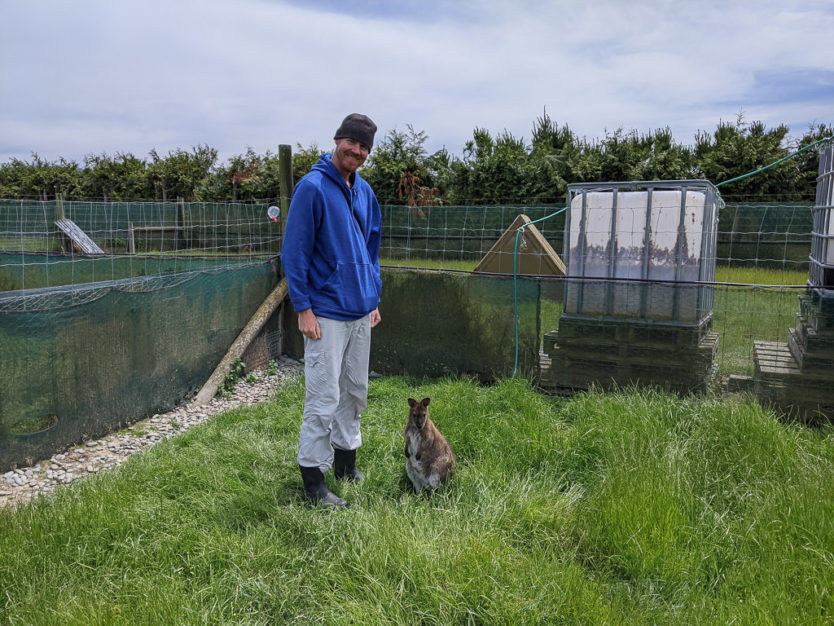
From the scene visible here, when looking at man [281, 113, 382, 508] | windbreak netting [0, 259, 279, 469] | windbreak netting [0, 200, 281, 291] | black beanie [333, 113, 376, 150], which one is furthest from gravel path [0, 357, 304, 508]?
windbreak netting [0, 200, 281, 291]

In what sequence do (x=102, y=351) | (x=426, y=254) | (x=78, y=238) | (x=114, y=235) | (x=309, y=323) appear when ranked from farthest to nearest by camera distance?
1. (x=114, y=235)
2. (x=78, y=238)
3. (x=426, y=254)
4. (x=102, y=351)
5. (x=309, y=323)

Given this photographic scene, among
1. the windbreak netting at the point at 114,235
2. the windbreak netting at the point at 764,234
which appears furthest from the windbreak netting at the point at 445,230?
the windbreak netting at the point at 764,234

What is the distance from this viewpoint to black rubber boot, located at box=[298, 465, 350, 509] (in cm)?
→ 305

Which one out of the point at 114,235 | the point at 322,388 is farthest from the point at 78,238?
the point at 322,388

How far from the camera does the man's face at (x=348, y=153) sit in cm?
308

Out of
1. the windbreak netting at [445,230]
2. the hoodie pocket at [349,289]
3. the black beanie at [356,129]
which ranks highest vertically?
the black beanie at [356,129]

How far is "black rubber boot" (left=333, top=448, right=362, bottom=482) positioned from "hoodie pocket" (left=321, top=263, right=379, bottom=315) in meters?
0.88

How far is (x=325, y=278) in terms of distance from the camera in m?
3.10

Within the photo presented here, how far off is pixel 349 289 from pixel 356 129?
0.88 metres

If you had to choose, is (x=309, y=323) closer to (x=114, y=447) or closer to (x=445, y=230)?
(x=114, y=447)

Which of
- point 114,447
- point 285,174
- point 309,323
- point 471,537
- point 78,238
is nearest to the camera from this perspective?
point 471,537

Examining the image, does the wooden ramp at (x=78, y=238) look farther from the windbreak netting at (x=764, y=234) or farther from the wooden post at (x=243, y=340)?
the windbreak netting at (x=764, y=234)

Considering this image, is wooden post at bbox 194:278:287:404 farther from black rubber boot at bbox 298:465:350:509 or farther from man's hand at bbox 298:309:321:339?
man's hand at bbox 298:309:321:339

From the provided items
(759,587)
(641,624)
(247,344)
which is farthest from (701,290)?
(247,344)
